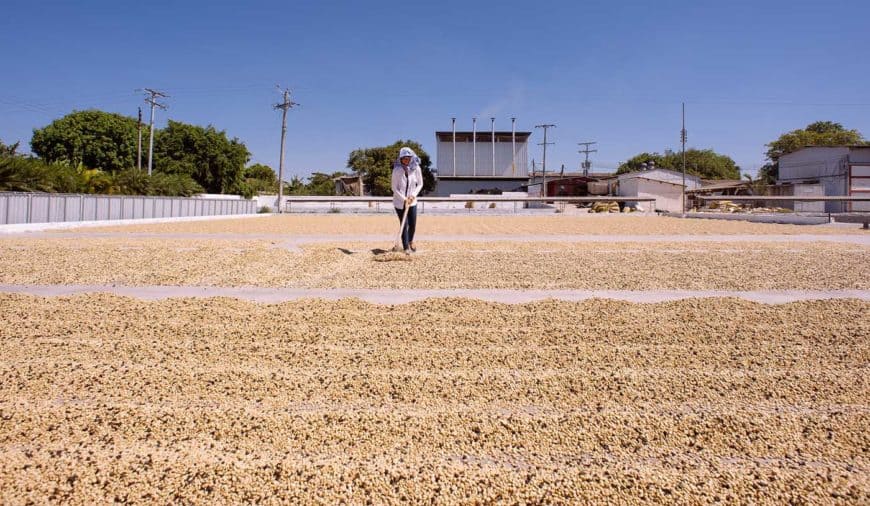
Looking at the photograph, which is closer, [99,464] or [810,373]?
[99,464]

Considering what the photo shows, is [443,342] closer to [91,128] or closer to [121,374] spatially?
[121,374]

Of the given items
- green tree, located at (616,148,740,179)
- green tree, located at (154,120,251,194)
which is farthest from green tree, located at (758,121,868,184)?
green tree, located at (154,120,251,194)

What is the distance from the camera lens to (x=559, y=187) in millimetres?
52938

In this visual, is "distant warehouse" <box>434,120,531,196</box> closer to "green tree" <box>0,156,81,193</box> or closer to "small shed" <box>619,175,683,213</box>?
"small shed" <box>619,175,683,213</box>

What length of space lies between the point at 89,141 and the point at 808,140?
6644cm

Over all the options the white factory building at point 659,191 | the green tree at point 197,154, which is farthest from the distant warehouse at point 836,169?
the green tree at point 197,154

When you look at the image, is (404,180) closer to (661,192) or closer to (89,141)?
(89,141)

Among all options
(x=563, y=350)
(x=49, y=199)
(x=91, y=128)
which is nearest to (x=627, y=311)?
(x=563, y=350)

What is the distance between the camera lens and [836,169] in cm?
3553

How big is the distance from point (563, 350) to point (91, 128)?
45357 millimetres

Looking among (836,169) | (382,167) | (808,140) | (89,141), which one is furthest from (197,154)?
(808,140)

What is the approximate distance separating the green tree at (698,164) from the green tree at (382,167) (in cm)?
2868

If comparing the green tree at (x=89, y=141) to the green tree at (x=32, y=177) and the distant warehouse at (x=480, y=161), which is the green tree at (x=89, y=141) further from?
the distant warehouse at (x=480, y=161)

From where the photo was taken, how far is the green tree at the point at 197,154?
132ft
